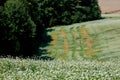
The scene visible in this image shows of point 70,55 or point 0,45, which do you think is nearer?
point 0,45

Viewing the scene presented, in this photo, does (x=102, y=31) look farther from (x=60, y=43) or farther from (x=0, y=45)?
(x=0, y=45)

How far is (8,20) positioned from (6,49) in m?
5.62

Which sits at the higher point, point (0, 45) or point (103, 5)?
point (0, 45)

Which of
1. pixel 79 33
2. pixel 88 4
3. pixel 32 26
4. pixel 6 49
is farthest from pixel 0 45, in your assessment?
pixel 88 4

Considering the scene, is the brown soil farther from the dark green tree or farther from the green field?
the dark green tree

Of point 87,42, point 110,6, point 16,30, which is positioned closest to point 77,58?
point 16,30

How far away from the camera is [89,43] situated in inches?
2943

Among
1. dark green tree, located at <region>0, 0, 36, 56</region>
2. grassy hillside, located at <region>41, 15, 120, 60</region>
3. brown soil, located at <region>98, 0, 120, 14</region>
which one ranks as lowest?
brown soil, located at <region>98, 0, 120, 14</region>

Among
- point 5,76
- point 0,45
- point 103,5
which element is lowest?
point 103,5

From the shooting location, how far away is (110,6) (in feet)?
521

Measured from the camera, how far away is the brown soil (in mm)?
151900

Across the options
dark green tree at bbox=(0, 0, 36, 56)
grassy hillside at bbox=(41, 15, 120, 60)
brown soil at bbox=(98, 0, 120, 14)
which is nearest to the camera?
dark green tree at bbox=(0, 0, 36, 56)

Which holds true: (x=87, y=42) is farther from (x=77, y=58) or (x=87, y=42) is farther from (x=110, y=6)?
(x=110, y=6)

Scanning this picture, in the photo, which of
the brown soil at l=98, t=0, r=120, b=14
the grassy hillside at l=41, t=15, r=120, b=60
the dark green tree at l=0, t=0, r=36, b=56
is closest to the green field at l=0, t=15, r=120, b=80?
the grassy hillside at l=41, t=15, r=120, b=60
